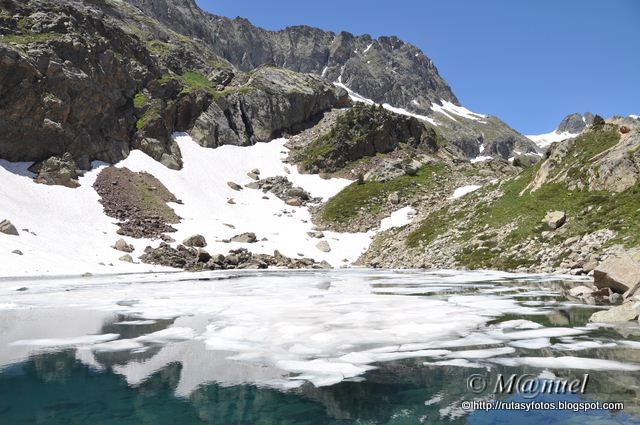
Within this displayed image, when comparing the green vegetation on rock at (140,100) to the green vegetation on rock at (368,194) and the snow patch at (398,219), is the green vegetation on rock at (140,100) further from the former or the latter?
the snow patch at (398,219)

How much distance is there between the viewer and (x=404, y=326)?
14844 millimetres

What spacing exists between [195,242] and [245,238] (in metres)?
7.19

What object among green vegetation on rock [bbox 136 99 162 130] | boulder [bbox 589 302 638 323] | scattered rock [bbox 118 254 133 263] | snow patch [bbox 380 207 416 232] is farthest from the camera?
green vegetation on rock [bbox 136 99 162 130]

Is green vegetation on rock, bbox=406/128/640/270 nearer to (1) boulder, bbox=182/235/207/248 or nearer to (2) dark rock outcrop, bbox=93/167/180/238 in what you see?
(1) boulder, bbox=182/235/207/248

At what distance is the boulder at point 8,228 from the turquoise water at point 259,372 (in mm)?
32380

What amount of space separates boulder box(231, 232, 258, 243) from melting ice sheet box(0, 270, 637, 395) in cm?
3493

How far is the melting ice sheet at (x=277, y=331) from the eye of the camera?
1048 cm

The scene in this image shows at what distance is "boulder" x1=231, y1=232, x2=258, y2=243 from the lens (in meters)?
60.8

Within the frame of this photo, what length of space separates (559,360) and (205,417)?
7.99 m

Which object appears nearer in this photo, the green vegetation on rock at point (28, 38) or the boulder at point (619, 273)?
the boulder at point (619, 273)

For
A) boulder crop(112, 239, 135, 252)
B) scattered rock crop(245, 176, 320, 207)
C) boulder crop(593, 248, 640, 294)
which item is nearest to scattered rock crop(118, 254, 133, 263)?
boulder crop(112, 239, 135, 252)

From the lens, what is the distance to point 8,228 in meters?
46.0

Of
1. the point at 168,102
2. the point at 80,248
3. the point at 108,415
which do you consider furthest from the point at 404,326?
the point at 168,102

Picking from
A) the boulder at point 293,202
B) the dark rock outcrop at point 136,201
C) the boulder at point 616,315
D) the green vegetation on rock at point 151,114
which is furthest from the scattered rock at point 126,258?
the boulder at point 616,315
